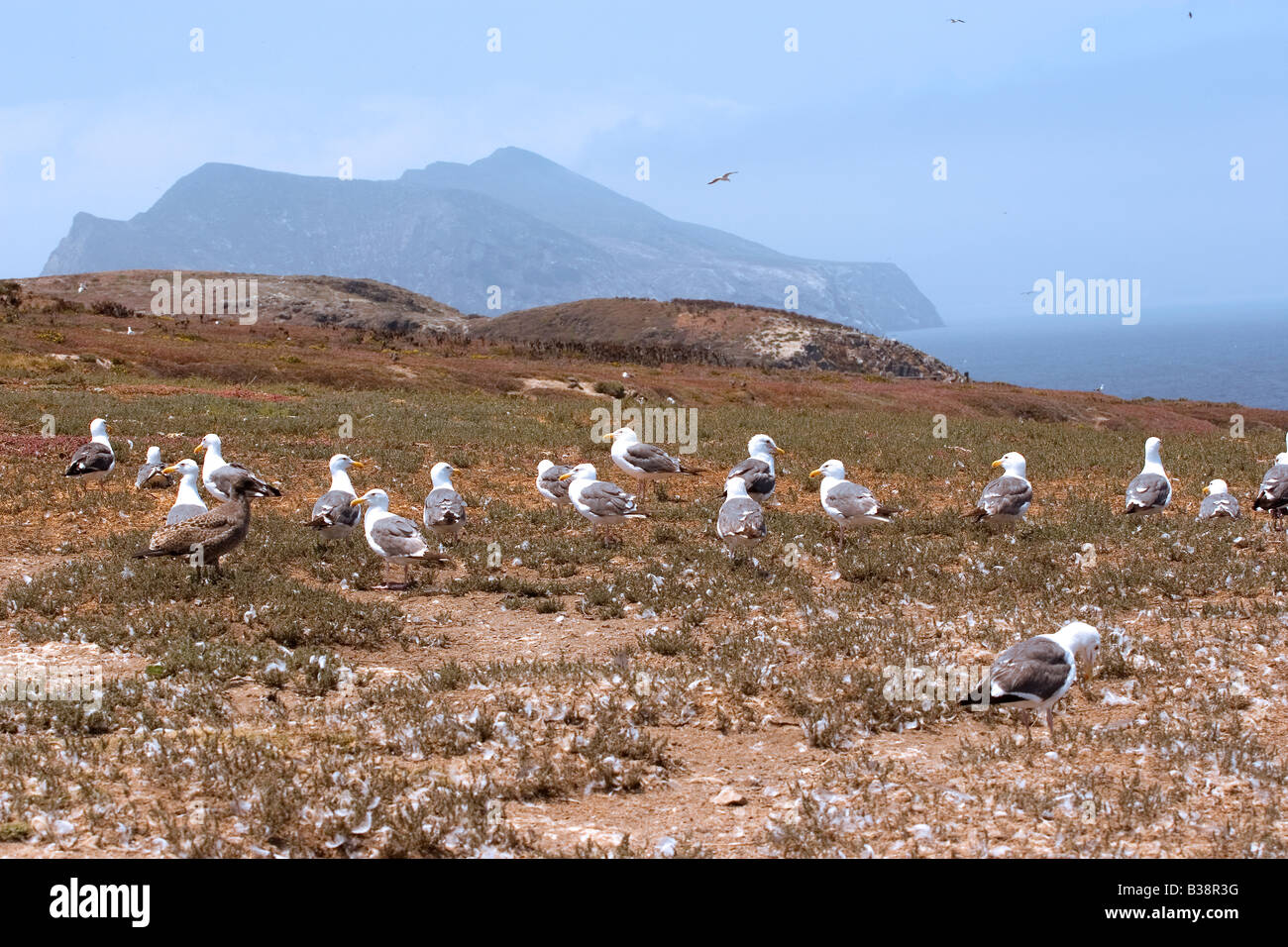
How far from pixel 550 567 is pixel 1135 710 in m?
8.85

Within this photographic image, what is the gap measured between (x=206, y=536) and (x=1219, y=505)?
1744 cm

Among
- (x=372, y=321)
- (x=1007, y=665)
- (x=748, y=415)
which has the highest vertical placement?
(x=372, y=321)

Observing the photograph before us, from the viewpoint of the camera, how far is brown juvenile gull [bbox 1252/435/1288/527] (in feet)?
57.6

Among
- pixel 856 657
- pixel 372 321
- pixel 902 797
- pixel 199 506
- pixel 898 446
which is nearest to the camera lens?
pixel 902 797

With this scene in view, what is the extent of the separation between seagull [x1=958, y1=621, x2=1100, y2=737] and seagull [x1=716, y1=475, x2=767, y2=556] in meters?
6.08

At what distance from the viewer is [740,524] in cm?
1534

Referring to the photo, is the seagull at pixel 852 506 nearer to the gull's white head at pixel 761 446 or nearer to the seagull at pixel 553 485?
the gull's white head at pixel 761 446

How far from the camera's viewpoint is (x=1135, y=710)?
996 centimetres

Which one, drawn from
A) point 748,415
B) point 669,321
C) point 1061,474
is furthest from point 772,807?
point 669,321

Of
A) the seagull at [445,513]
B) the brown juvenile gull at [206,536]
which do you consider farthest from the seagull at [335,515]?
the brown juvenile gull at [206,536]

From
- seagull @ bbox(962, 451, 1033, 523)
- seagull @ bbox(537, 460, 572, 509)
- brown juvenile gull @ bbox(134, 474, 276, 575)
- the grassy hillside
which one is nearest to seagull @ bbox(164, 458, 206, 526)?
brown juvenile gull @ bbox(134, 474, 276, 575)

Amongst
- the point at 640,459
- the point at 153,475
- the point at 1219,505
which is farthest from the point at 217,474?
the point at 1219,505

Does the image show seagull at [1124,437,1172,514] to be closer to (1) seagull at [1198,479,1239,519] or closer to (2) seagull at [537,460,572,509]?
(1) seagull at [1198,479,1239,519]
